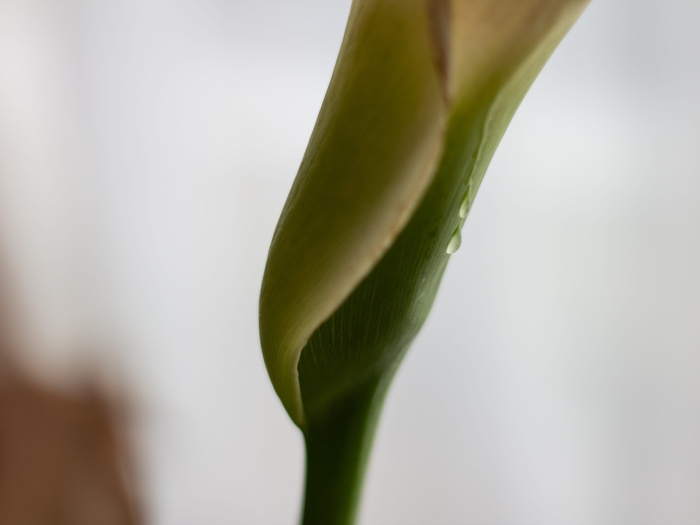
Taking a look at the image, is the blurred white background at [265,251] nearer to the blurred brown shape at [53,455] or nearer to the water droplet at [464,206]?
the blurred brown shape at [53,455]

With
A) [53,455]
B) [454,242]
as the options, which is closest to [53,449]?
[53,455]

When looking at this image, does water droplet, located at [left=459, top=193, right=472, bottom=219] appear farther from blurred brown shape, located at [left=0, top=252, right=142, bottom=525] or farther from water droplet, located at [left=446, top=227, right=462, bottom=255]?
blurred brown shape, located at [left=0, top=252, right=142, bottom=525]

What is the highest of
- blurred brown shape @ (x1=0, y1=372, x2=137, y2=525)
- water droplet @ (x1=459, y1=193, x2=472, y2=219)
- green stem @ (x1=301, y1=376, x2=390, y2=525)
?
water droplet @ (x1=459, y1=193, x2=472, y2=219)

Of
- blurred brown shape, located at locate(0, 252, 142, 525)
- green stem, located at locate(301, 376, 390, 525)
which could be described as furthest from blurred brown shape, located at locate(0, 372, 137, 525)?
green stem, located at locate(301, 376, 390, 525)

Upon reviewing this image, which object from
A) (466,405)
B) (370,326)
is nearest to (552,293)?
(466,405)

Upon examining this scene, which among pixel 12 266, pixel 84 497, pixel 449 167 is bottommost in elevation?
pixel 84 497

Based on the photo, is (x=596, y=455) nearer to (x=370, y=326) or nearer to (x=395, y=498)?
(x=395, y=498)

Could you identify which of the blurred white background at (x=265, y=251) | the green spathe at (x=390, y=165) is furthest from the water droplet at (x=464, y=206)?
the blurred white background at (x=265, y=251)
